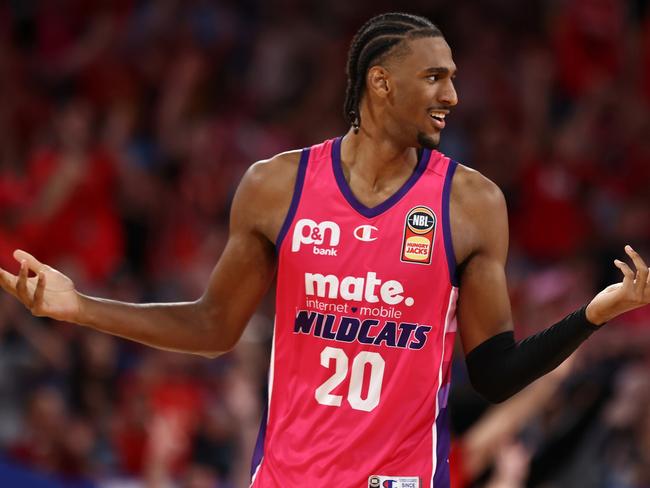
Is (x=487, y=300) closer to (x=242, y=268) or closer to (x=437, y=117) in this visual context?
(x=437, y=117)

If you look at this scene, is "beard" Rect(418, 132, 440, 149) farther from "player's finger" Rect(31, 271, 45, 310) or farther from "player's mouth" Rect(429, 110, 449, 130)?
"player's finger" Rect(31, 271, 45, 310)

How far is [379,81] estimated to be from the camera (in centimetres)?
432

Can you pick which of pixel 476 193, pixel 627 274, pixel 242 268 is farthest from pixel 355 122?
pixel 627 274

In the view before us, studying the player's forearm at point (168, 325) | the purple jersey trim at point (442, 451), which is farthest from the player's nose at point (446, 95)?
the player's forearm at point (168, 325)

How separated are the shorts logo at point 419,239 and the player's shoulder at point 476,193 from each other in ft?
0.38

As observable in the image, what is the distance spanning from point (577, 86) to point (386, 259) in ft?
22.7

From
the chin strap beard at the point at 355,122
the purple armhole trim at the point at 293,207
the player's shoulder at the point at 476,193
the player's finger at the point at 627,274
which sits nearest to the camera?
the player's finger at the point at 627,274

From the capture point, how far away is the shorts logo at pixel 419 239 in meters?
4.18

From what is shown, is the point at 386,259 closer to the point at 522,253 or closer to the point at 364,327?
the point at 364,327

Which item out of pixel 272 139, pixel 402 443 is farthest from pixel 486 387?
pixel 272 139

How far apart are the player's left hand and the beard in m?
0.72

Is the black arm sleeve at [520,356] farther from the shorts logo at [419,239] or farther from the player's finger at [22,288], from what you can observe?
the player's finger at [22,288]

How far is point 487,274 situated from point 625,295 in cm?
49

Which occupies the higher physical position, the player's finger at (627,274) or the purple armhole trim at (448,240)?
the purple armhole trim at (448,240)
